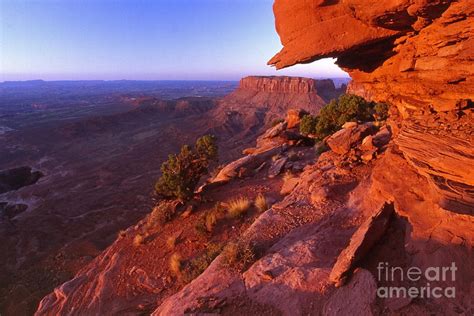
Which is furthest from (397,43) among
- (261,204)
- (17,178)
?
(17,178)

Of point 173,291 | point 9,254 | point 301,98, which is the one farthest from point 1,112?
point 173,291

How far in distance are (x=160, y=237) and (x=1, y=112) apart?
414 feet

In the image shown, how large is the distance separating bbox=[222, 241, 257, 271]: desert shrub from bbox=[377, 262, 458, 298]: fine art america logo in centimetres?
280

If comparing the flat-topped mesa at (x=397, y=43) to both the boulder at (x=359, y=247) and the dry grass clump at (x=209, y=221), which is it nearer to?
the boulder at (x=359, y=247)

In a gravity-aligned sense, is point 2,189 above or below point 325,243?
below

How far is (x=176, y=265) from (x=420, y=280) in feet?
21.3

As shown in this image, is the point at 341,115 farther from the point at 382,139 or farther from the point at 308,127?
the point at 382,139

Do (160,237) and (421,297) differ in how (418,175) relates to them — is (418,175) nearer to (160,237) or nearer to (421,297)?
(421,297)

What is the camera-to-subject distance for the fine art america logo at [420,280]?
5.16 m

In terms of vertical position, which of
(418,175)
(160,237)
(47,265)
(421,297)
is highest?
(418,175)

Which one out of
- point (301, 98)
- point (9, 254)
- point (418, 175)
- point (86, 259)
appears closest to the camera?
point (418, 175)

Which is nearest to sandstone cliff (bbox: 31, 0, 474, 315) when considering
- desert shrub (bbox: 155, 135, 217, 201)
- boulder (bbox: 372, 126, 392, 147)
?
boulder (bbox: 372, 126, 392, 147)

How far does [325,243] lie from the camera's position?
7172 millimetres

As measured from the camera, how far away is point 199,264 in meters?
8.80
